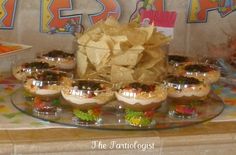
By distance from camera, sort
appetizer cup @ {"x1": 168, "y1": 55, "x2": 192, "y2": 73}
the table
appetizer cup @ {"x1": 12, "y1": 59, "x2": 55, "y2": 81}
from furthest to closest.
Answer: appetizer cup @ {"x1": 168, "y1": 55, "x2": 192, "y2": 73}, appetizer cup @ {"x1": 12, "y1": 59, "x2": 55, "y2": 81}, the table

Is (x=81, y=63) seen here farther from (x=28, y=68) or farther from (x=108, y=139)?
(x=108, y=139)

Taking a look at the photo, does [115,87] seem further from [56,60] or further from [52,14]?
[52,14]

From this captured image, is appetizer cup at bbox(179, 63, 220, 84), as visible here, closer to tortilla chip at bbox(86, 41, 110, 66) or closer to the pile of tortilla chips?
the pile of tortilla chips

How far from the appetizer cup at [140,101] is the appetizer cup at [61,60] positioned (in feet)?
0.81

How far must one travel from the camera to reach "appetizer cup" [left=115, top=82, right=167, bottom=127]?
101 centimetres


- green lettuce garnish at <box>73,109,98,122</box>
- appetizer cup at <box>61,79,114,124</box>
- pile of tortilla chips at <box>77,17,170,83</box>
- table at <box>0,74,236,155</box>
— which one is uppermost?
pile of tortilla chips at <box>77,17,170,83</box>

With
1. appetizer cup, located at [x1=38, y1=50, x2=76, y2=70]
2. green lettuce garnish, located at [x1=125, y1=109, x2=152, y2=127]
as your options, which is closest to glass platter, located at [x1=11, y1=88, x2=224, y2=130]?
green lettuce garnish, located at [x1=125, y1=109, x2=152, y2=127]

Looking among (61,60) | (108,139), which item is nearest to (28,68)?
(61,60)

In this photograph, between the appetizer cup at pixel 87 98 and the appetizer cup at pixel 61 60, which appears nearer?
the appetizer cup at pixel 87 98

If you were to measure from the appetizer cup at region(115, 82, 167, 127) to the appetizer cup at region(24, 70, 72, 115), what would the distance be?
128mm

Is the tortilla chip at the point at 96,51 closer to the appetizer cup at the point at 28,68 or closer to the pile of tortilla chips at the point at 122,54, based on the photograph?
the pile of tortilla chips at the point at 122,54

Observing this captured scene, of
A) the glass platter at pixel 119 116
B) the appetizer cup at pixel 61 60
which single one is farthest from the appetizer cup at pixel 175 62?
the appetizer cup at pixel 61 60

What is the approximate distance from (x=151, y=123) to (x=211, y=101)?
0.23 meters

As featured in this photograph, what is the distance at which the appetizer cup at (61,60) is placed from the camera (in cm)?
125
